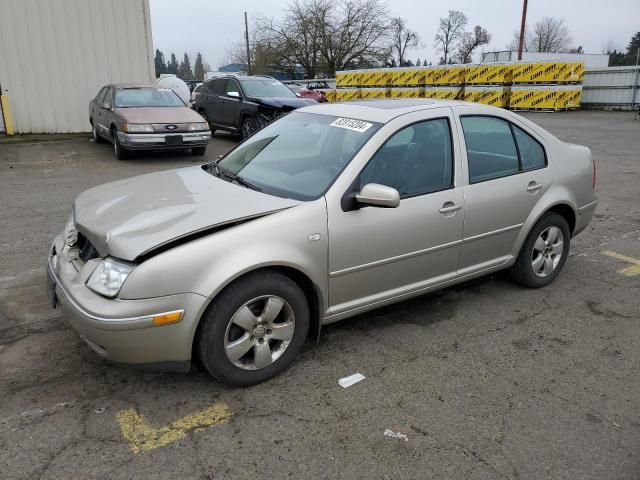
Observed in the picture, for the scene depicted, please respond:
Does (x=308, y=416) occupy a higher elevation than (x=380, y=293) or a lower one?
lower

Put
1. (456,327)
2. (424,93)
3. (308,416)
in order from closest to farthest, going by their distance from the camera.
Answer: (308,416), (456,327), (424,93)

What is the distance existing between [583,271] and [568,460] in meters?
2.85

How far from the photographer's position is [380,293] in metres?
3.46

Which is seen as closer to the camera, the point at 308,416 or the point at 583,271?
the point at 308,416

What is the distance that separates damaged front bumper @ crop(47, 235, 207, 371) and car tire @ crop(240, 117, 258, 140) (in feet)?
32.3

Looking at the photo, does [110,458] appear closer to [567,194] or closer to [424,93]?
[567,194]

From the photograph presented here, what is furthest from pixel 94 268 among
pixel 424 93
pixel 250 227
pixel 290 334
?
pixel 424 93

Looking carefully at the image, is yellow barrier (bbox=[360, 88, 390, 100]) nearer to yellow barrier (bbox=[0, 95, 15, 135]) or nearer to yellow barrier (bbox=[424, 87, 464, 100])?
yellow barrier (bbox=[424, 87, 464, 100])

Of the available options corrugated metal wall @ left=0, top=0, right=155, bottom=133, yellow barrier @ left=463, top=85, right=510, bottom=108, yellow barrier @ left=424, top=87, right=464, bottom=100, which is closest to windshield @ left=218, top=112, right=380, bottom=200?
corrugated metal wall @ left=0, top=0, right=155, bottom=133

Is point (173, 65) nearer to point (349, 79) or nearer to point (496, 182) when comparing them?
point (349, 79)

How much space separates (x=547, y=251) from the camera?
4.45m

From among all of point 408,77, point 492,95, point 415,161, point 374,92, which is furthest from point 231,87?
point 374,92

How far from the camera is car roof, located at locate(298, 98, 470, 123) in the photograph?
361 centimetres

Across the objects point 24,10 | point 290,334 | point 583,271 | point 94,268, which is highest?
point 24,10
